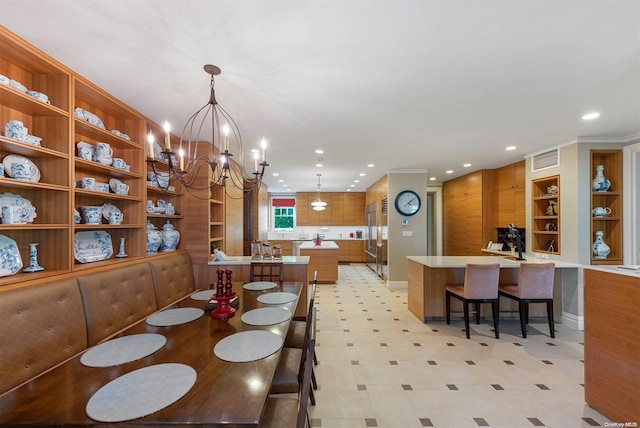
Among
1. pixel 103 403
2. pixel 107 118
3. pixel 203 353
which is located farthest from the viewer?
pixel 107 118

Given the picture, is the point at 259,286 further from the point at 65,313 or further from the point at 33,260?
the point at 33,260

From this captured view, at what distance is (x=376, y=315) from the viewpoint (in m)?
3.93

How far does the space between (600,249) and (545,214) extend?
2.83 feet

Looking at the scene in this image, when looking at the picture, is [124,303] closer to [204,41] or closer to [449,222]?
[204,41]

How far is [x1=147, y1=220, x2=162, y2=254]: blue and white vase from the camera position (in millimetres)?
2887

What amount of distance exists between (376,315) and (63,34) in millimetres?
4207

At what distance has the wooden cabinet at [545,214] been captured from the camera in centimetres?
387

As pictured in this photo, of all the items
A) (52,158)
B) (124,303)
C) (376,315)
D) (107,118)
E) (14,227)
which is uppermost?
(107,118)

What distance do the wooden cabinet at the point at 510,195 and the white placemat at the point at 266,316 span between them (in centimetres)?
466

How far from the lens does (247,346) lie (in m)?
1.37

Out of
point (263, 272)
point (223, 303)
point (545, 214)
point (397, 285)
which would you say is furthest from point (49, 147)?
point (545, 214)

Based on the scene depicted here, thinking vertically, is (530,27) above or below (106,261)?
above

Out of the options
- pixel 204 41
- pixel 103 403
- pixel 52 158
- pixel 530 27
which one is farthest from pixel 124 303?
pixel 530 27

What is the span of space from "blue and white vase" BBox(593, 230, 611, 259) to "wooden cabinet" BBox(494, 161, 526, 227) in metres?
1.10
